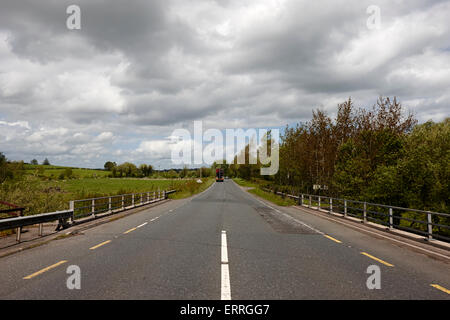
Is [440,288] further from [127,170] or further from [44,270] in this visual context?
[127,170]

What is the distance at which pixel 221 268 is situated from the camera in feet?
21.4

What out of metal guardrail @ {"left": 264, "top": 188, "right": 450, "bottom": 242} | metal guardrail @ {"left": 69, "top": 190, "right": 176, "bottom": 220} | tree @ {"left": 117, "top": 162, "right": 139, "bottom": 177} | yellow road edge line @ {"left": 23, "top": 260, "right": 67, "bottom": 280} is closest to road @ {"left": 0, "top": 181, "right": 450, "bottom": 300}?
yellow road edge line @ {"left": 23, "top": 260, "right": 67, "bottom": 280}

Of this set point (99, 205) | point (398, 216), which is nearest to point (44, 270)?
point (99, 205)

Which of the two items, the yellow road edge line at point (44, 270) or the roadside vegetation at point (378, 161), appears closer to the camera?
the yellow road edge line at point (44, 270)

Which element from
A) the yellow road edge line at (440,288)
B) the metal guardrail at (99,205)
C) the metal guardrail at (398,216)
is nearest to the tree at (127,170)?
the metal guardrail at (99,205)

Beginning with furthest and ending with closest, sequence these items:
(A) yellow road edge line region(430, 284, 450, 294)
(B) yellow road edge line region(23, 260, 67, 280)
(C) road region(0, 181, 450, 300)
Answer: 1. (B) yellow road edge line region(23, 260, 67, 280)
2. (A) yellow road edge line region(430, 284, 450, 294)
3. (C) road region(0, 181, 450, 300)

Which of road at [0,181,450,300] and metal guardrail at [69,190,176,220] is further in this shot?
metal guardrail at [69,190,176,220]

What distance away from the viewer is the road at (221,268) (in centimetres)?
500

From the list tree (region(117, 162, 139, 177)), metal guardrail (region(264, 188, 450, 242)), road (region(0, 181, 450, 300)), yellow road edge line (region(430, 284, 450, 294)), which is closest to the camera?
road (region(0, 181, 450, 300))

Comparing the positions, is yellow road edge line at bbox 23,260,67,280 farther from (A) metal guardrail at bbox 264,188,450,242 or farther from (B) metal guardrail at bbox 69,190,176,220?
(A) metal guardrail at bbox 264,188,450,242

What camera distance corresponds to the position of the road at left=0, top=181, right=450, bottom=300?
5004 mm

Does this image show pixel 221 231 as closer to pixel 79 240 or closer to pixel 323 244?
pixel 323 244

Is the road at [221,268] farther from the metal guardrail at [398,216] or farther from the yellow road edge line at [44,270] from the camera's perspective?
the metal guardrail at [398,216]
